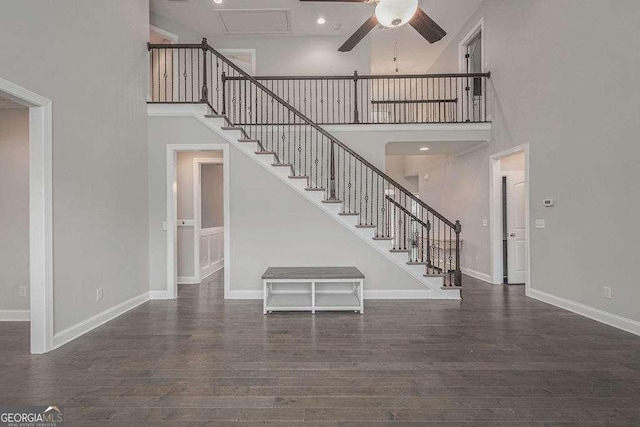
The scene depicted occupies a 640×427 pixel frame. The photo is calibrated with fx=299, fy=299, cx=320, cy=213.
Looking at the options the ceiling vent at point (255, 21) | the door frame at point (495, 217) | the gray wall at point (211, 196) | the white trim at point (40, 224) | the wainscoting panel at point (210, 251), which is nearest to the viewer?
the white trim at point (40, 224)

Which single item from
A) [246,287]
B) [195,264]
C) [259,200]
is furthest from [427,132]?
[195,264]

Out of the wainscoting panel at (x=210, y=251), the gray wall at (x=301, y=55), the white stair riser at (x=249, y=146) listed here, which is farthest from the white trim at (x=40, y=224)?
the gray wall at (x=301, y=55)

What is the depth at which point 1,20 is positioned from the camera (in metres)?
2.49

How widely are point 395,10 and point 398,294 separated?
12.4 feet

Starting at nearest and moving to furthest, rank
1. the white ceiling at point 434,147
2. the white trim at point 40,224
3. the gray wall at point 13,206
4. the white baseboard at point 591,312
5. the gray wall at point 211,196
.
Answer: the white trim at point 40,224, the white baseboard at point 591,312, the gray wall at point 13,206, the white ceiling at point 434,147, the gray wall at point 211,196

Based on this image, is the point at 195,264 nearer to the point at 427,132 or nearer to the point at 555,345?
the point at 427,132

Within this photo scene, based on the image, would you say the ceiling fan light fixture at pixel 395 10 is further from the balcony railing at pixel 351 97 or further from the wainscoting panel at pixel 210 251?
the wainscoting panel at pixel 210 251

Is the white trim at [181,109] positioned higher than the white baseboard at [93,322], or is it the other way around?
the white trim at [181,109]

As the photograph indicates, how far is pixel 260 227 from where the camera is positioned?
4.81 m

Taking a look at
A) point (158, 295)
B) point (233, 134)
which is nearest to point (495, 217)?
point (233, 134)

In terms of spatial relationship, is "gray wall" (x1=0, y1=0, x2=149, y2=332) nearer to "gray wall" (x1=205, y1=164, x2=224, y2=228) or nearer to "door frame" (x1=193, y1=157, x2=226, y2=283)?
"door frame" (x1=193, y1=157, x2=226, y2=283)

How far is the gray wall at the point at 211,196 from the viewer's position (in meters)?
6.55

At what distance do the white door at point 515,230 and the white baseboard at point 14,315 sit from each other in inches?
296

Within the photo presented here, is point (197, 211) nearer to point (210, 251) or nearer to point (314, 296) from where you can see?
point (210, 251)
